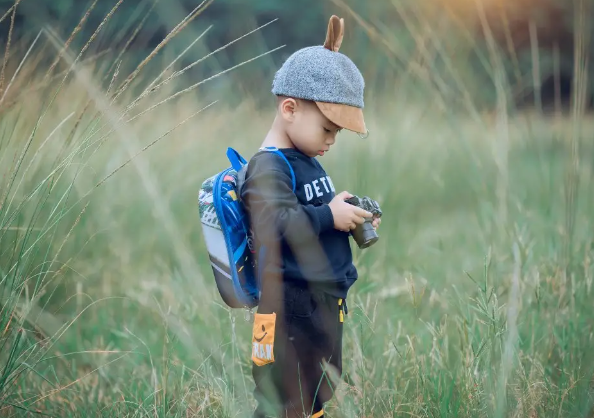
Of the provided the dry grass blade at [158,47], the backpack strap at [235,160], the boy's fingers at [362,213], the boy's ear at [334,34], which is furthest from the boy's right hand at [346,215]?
the dry grass blade at [158,47]

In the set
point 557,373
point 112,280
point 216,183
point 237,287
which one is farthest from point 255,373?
point 112,280

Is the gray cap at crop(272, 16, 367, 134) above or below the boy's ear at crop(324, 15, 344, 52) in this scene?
below

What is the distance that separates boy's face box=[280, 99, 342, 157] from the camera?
173cm

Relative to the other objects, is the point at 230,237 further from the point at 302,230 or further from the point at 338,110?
the point at 338,110

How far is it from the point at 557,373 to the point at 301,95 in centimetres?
106

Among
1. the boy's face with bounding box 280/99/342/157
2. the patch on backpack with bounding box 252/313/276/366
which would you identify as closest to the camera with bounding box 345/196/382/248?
the boy's face with bounding box 280/99/342/157

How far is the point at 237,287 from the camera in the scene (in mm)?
1748

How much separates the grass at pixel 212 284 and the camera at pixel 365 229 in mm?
256

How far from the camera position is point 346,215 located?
170 centimetres

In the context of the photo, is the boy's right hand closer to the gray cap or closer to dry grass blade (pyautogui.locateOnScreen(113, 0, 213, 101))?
the gray cap

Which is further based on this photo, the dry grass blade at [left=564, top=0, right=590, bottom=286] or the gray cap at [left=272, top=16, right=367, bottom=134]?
the dry grass blade at [left=564, top=0, right=590, bottom=286]

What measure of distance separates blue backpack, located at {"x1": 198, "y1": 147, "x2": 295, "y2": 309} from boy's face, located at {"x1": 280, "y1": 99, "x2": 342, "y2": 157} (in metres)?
0.06

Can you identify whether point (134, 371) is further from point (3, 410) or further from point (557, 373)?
point (557, 373)

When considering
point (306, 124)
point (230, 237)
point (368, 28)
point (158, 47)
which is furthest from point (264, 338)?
point (368, 28)
